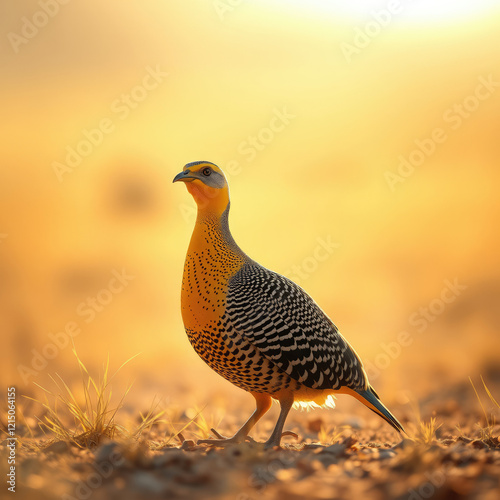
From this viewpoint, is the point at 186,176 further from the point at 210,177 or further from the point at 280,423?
the point at 280,423

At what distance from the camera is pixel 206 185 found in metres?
5.40

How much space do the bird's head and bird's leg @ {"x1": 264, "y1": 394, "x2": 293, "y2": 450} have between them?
177 cm

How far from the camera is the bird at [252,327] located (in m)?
4.95

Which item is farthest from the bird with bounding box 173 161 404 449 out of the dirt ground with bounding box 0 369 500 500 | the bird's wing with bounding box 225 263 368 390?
the dirt ground with bounding box 0 369 500 500

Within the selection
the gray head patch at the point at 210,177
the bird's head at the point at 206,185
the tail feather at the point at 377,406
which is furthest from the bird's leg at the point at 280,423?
the gray head patch at the point at 210,177

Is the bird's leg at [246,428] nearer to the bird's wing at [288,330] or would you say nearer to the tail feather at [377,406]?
the bird's wing at [288,330]

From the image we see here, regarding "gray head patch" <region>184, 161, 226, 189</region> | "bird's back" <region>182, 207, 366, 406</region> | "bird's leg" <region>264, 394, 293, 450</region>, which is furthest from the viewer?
"gray head patch" <region>184, 161, 226, 189</region>

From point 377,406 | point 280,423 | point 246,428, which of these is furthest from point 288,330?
point 377,406

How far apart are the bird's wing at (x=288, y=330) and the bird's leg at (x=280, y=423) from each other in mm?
269

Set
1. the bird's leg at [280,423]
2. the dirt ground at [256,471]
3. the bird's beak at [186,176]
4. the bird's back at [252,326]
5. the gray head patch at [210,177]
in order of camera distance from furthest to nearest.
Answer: the gray head patch at [210,177], the bird's beak at [186,176], the bird's leg at [280,423], the bird's back at [252,326], the dirt ground at [256,471]

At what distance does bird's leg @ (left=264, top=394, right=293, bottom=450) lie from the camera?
201 inches

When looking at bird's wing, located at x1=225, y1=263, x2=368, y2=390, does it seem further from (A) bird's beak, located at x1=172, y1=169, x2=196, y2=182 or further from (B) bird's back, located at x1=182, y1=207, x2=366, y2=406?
(A) bird's beak, located at x1=172, y1=169, x2=196, y2=182

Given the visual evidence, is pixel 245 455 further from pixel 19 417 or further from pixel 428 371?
pixel 428 371

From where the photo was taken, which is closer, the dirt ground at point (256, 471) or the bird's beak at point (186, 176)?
the dirt ground at point (256, 471)
